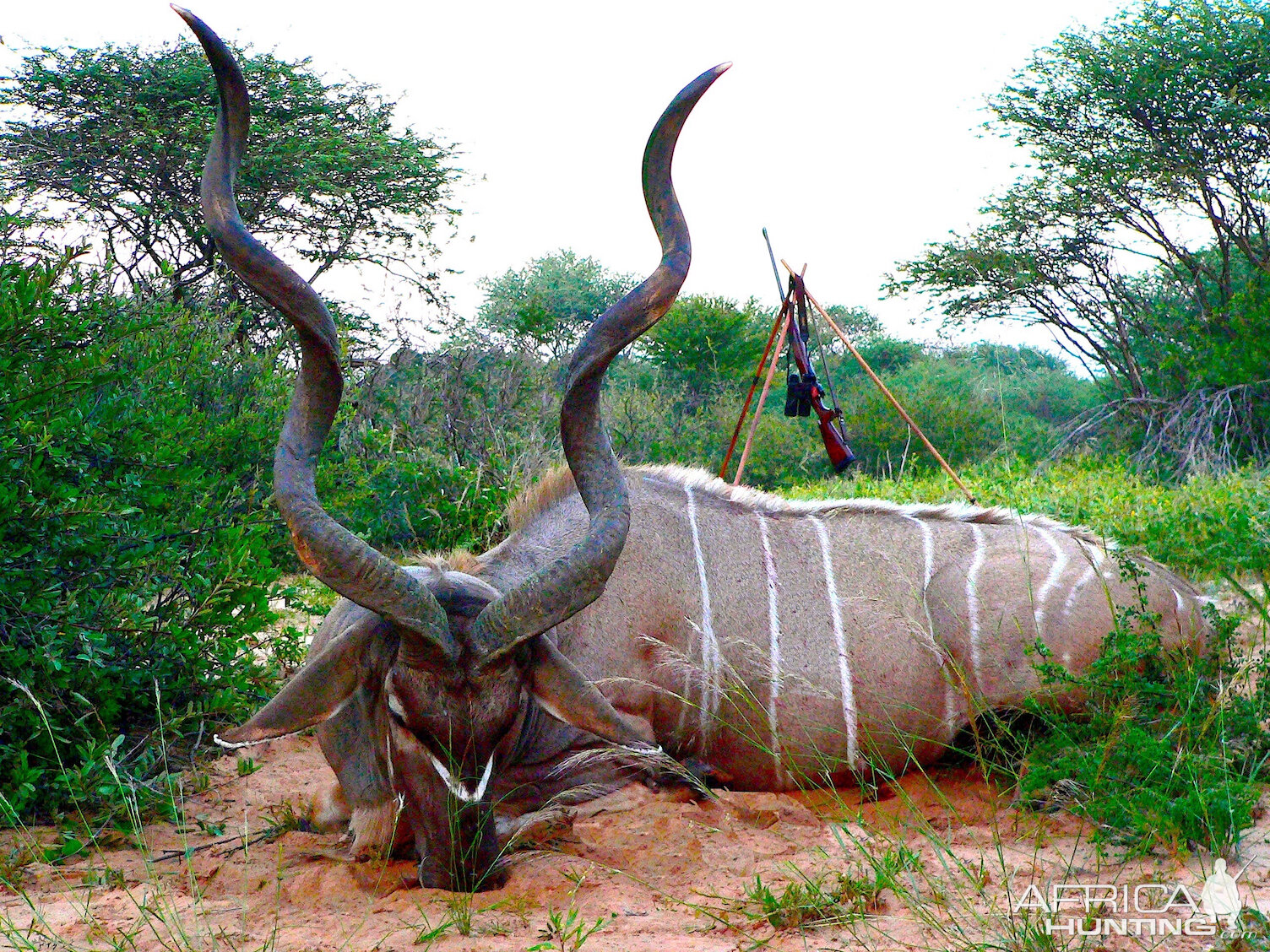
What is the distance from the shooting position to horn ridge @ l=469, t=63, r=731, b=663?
9.09 ft

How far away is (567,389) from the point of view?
3.00 m

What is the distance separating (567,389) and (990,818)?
169cm

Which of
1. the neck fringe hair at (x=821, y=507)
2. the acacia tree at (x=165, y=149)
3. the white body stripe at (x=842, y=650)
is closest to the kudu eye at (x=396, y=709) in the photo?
the neck fringe hair at (x=821, y=507)

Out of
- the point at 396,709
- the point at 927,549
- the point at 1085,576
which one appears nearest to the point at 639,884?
the point at 396,709

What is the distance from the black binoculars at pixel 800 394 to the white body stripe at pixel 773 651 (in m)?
2.56

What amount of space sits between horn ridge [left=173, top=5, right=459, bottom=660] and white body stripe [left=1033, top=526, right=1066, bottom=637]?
2.02m

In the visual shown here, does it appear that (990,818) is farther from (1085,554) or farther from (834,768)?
(1085,554)

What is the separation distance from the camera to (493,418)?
8531 millimetres

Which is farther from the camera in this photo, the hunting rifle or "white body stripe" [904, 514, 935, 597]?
the hunting rifle

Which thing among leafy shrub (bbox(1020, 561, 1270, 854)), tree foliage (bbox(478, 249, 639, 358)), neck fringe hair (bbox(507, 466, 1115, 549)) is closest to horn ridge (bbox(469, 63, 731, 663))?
neck fringe hair (bbox(507, 466, 1115, 549))

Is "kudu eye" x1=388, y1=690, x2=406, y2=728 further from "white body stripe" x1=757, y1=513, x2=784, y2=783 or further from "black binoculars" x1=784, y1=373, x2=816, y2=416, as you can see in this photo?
"black binoculars" x1=784, y1=373, x2=816, y2=416

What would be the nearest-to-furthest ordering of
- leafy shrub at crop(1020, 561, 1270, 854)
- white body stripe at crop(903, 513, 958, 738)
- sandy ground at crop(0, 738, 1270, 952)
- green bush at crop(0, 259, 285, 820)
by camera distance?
Result: sandy ground at crop(0, 738, 1270, 952), leafy shrub at crop(1020, 561, 1270, 854), green bush at crop(0, 259, 285, 820), white body stripe at crop(903, 513, 958, 738)

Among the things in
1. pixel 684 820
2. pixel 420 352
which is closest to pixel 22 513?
pixel 684 820

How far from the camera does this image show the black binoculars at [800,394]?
6.37 metres
